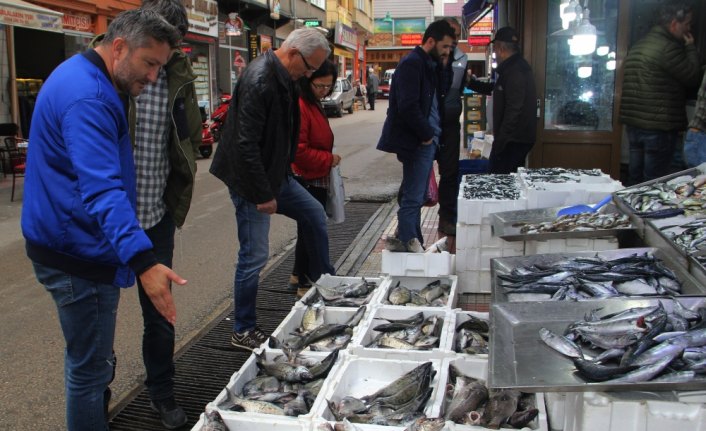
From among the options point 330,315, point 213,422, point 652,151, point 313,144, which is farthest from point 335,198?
point 652,151

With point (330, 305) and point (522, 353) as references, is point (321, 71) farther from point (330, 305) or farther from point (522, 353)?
point (522, 353)

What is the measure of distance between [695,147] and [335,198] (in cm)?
356

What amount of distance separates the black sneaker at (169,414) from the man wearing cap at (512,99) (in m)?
4.80

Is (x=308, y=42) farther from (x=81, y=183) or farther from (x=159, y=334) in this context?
(x=81, y=183)

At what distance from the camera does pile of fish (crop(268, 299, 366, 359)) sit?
3982mm

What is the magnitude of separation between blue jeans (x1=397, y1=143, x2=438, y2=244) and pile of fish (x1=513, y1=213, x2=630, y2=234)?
1333mm

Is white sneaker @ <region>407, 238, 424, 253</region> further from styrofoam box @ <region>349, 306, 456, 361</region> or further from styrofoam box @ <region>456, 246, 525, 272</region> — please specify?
styrofoam box @ <region>349, 306, 456, 361</region>

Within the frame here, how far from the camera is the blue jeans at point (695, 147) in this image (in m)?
6.07

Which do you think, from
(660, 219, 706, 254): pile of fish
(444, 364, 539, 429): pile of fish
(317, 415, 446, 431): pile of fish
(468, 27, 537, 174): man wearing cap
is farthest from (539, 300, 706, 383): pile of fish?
(468, 27, 537, 174): man wearing cap

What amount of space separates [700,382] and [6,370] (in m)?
4.28

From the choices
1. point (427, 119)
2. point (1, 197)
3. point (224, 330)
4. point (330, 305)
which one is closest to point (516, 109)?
point (427, 119)

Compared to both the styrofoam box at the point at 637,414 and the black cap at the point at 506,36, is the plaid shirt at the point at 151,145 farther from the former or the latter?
the black cap at the point at 506,36

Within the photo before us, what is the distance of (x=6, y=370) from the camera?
4410 mm

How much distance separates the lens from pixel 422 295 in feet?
15.9
